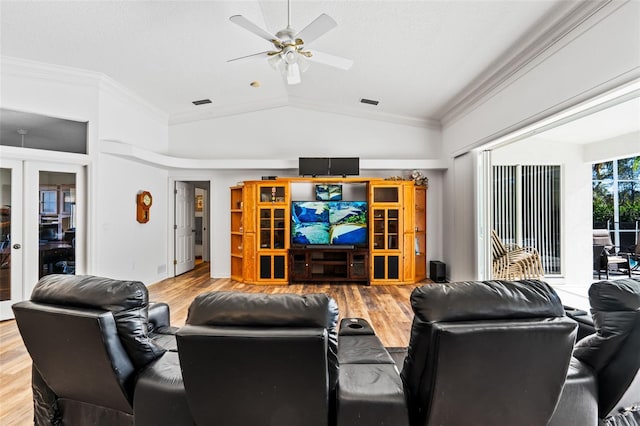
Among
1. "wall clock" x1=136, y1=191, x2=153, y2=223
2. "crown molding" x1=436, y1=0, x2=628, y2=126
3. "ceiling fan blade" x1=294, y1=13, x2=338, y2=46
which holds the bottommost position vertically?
"wall clock" x1=136, y1=191, x2=153, y2=223

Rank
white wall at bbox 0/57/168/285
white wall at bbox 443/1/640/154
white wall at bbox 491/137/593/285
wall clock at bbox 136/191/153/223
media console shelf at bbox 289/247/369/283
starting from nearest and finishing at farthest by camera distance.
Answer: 1. white wall at bbox 443/1/640/154
2. white wall at bbox 0/57/168/285
3. wall clock at bbox 136/191/153/223
4. white wall at bbox 491/137/593/285
5. media console shelf at bbox 289/247/369/283

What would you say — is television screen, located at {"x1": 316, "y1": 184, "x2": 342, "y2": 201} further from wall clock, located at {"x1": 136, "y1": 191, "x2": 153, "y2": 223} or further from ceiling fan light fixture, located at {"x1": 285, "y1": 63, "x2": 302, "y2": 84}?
wall clock, located at {"x1": 136, "y1": 191, "x2": 153, "y2": 223}

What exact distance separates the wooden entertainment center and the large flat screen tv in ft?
0.26

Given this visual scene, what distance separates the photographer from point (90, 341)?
1292mm

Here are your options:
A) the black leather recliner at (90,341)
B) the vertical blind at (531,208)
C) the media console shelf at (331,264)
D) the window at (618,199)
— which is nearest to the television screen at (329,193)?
the media console shelf at (331,264)

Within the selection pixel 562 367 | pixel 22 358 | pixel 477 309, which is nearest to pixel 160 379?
pixel 477 309

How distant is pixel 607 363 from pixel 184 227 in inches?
259

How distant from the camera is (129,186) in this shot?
4809 mm

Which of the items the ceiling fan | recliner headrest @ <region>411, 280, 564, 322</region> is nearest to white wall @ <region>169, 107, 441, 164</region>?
the ceiling fan

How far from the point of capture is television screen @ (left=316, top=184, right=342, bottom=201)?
5.66 m

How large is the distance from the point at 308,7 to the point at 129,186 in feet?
12.3

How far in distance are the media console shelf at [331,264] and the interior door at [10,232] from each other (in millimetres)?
3577

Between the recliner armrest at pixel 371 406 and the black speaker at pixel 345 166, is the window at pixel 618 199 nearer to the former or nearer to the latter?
the black speaker at pixel 345 166

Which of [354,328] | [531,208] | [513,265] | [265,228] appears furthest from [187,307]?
[531,208]
